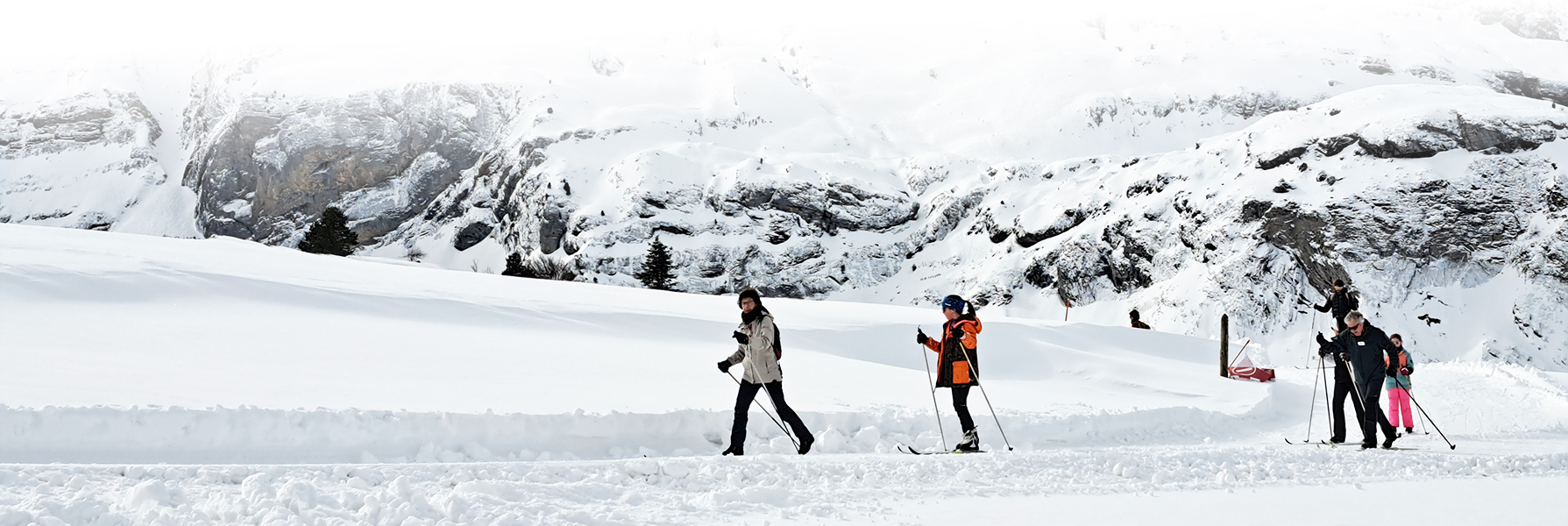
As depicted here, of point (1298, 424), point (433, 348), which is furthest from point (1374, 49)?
point (433, 348)

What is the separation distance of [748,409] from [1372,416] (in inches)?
266

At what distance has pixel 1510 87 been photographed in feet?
296

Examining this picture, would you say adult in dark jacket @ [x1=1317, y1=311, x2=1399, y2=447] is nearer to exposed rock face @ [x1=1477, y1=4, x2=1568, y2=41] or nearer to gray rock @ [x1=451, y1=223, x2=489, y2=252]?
gray rock @ [x1=451, y1=223, x2=489, y2=252]

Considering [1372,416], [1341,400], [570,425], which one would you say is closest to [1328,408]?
[1341,400]

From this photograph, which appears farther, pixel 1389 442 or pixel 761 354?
pixel 1389 442

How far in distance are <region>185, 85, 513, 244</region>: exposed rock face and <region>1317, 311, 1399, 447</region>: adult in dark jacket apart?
317ft

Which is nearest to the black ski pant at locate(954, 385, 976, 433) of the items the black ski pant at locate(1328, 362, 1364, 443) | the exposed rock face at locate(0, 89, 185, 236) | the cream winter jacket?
the cream winter jacket

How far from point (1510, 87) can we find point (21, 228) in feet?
403

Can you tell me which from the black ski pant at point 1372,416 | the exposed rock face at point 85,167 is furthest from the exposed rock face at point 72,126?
the black ski pant at point 1372,416

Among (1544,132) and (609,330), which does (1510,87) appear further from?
(609,330)

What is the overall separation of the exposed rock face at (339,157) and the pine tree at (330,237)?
43530mm

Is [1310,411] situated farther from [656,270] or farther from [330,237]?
[330,237]

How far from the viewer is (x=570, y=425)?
7.70 m

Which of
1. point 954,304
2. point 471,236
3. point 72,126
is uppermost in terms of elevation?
point 72,126
